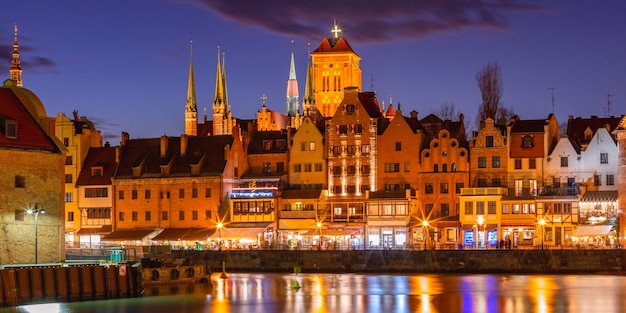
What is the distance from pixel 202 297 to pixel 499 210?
38.6 meters

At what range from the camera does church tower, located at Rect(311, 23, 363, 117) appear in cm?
18038

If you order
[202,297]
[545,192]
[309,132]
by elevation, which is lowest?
[202,297]

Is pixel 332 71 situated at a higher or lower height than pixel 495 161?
higher

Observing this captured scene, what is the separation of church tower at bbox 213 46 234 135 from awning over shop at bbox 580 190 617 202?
220ft

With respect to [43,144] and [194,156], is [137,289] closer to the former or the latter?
[43,144]

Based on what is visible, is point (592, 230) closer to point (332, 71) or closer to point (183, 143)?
point (183, 143)

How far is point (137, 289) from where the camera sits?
65.0m

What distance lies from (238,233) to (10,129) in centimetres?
3877

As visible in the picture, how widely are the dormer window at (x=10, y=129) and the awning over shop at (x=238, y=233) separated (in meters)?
37.9

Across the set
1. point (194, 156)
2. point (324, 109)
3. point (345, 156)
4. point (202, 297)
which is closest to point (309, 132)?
point (345, 156)

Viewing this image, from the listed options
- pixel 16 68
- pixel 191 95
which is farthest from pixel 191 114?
pixel 16 68

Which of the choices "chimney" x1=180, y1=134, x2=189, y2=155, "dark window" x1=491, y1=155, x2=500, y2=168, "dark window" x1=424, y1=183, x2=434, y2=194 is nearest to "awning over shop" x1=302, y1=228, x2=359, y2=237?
"dark window" x1=424, y1=183, x2=434, y2=194

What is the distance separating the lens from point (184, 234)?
10250cm

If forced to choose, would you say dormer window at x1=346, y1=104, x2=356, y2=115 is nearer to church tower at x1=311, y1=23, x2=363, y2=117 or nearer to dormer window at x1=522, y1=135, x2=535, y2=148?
dormer window at x1=522, y1=135, x2=535, y2=148
